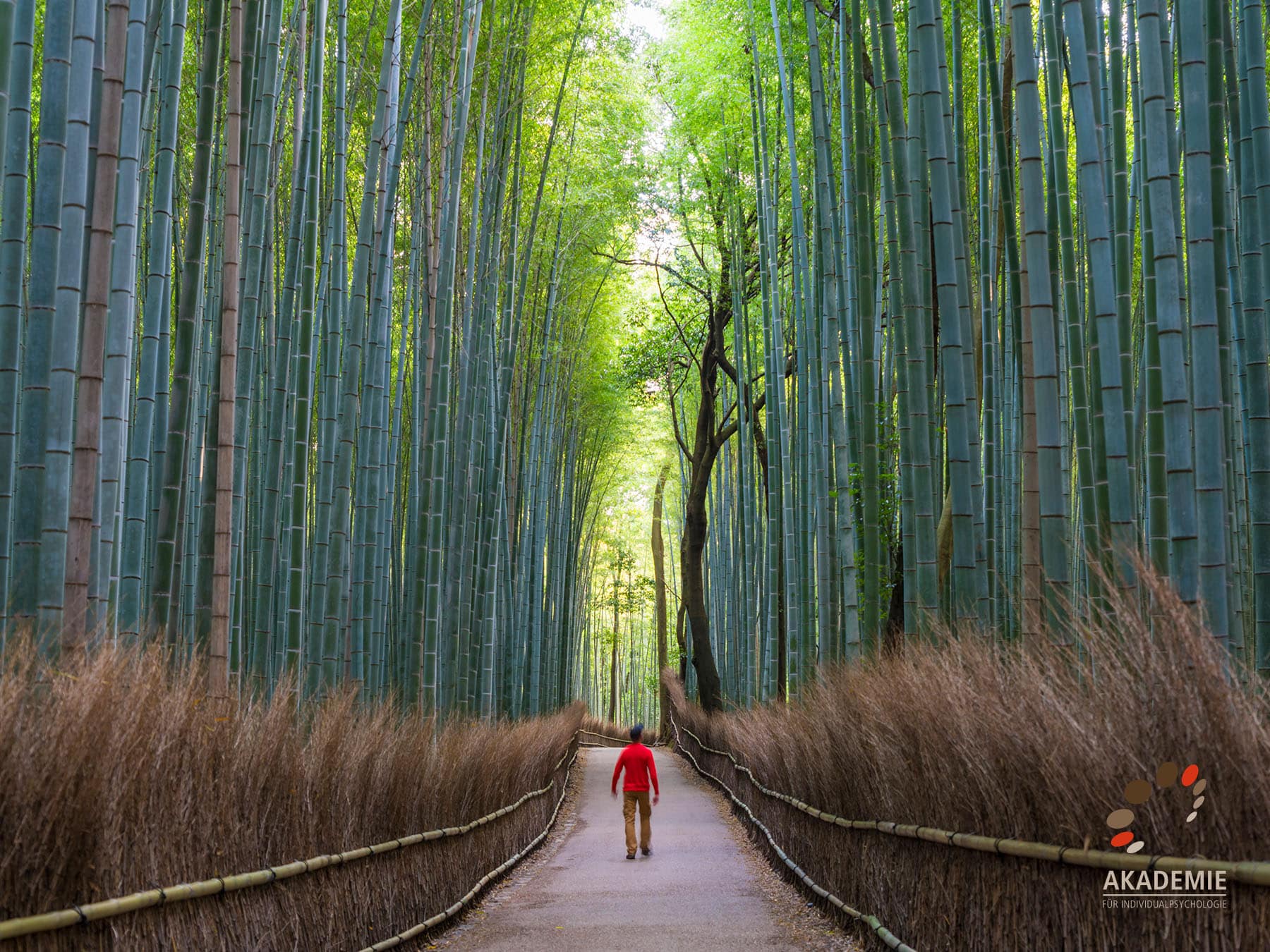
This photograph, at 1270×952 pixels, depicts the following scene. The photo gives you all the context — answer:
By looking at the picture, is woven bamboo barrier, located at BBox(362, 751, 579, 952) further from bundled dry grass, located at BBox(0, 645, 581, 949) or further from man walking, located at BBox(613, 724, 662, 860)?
man walking, located at BBox(613, 724, 662, 860)

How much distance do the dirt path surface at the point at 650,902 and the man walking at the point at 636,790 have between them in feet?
0.40

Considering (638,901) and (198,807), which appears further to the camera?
(638,901)

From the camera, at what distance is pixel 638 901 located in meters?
4.91

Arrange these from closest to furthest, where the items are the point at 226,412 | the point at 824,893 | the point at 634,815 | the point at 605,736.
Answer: the point at 226,412, the point at 824,893, the point at 634,815, the point at 605,736

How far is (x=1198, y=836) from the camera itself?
6.15 ft

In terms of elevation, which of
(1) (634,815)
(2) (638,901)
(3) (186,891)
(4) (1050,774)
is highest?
(4) (1050,774)

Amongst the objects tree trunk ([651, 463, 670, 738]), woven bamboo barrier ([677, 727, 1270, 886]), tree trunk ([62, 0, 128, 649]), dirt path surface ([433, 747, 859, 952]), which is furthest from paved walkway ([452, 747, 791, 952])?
tree trunk ([651, 463, 670, 738])

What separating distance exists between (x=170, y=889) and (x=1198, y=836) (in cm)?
196

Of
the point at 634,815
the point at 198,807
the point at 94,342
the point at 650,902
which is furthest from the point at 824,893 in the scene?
the point at 94,342

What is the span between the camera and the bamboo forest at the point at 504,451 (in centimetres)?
233

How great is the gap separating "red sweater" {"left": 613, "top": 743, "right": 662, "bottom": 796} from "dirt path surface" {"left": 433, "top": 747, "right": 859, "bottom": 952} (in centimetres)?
41

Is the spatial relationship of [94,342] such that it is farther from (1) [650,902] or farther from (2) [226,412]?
(1) [650,902]

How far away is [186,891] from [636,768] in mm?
4399

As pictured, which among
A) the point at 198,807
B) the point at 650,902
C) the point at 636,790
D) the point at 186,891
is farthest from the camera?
the point at 636,790
